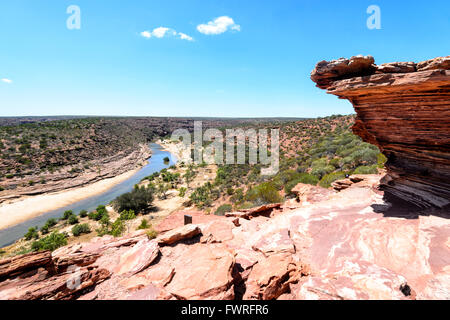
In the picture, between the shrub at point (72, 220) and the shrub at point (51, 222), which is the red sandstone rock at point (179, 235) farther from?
the shrub at point (51, 222)

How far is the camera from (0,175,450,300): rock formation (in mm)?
4508

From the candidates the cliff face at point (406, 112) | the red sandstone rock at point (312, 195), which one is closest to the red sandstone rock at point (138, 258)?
the red sandstone rock at point (312, 195)

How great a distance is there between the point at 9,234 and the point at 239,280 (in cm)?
3410

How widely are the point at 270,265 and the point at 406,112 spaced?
305 inches

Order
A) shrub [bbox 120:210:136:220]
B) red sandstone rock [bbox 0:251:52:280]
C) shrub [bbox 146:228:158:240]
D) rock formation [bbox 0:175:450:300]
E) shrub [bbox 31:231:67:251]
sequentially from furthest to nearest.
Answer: shrub [bbox 120:210:136:220] → shrub [bbox 31:231:67:251] → shrub [bbox 146:228:158:240] → red sandstone rock [bbox 0:251:52:280] → rock formation [bbox 0:175:450:300]

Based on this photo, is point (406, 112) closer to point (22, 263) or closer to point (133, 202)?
point (22, 263)

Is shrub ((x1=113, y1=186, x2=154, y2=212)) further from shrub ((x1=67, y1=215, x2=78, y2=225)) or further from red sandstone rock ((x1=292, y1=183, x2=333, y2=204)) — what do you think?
red sandstone rock ((x1=292, y1=183, x2=333, y2=204))

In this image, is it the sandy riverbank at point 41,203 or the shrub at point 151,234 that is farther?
the sandy riverbank at point 41,203

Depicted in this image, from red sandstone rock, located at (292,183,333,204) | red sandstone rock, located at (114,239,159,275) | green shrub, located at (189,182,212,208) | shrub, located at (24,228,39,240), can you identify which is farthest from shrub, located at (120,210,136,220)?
red sandstone rock, located at (292,183,333,204)

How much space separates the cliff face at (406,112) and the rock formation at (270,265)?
245 centimetres

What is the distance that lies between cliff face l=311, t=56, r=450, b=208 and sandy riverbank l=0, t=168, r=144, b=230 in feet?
134

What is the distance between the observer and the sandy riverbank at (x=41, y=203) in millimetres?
27952

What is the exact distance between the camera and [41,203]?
3234cm
